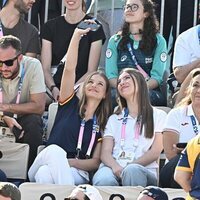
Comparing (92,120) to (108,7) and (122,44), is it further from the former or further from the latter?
(108,7)

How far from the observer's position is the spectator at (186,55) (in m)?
9.47

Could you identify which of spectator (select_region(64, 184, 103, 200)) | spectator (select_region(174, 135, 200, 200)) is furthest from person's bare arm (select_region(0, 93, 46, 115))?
spectator (select_region(174, 135, 200, 200))

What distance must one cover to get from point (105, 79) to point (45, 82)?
3.75 ft

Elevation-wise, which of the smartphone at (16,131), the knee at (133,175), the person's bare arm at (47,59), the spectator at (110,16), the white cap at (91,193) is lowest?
the knee at (133,175)

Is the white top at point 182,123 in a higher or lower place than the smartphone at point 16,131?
higher

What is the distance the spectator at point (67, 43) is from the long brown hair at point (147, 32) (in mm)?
353

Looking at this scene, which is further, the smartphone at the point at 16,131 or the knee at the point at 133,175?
the smartphone at the point at 16,131

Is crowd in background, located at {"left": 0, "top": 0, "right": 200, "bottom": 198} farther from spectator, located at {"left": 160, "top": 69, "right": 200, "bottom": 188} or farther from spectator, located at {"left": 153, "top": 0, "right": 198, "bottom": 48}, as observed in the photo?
spectator, located at {"left": 153, "top": 0, "right": 198, "bottom": 48}

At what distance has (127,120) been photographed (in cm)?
876

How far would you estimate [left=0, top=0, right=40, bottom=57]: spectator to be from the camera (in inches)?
400

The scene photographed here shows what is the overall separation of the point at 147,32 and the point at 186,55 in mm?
530

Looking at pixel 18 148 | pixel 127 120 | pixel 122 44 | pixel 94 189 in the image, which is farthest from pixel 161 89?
pixel 94 189

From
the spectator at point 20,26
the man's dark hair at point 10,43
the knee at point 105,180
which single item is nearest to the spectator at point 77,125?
the knee at point 105,180

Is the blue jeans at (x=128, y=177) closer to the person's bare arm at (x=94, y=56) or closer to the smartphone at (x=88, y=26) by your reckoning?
the smartphone at (x=88, y=26)
